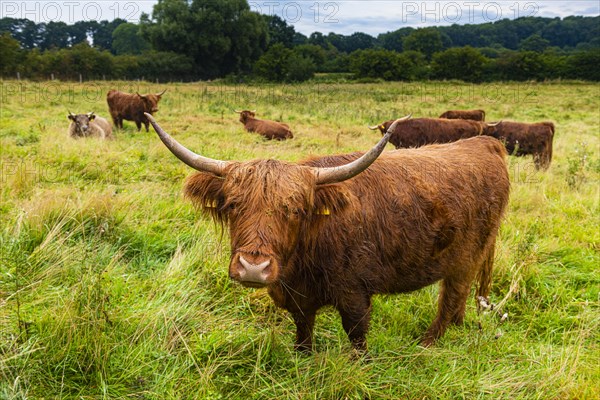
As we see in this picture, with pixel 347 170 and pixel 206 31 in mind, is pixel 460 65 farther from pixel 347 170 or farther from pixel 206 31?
pixel 347 170

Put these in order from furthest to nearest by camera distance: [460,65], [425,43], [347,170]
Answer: [425,43], [460,65], [347,170]

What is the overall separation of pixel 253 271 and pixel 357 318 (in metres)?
1.10

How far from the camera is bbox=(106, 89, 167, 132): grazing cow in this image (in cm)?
1530

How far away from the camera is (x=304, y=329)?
3174 millimetres

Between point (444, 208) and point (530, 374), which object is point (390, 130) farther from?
point (530, 374)

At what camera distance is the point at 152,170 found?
23.4ft

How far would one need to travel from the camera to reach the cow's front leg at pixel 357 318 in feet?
9.30

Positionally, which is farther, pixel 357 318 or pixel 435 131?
pixel 435 131

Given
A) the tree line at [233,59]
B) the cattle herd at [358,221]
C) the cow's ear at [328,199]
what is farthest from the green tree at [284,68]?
the cow's ear at [328,199]

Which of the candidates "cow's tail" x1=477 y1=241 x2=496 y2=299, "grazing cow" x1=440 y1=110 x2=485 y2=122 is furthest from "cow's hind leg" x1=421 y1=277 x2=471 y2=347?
"grazing cow" x1=440 y1=110 x2=485 y2=122

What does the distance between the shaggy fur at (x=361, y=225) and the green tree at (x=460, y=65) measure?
4289cm

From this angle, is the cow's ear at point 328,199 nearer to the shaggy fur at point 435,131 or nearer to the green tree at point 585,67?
the shaggy fur at point 435,131

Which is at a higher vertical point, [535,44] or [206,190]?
[535,44]

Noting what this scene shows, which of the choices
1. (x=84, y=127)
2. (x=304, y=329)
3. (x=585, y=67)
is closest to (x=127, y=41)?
(x=585, y=67)
